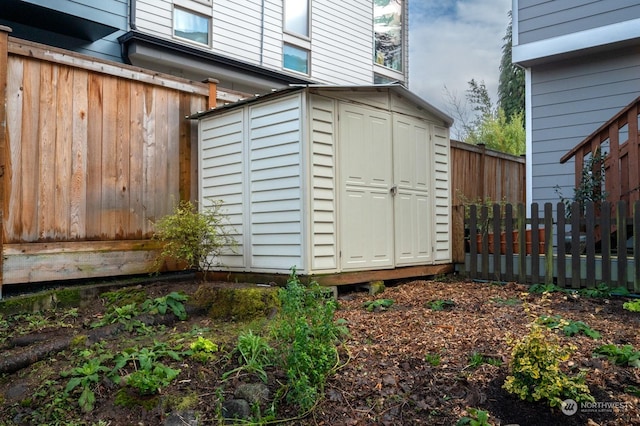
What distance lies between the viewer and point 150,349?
129 inches

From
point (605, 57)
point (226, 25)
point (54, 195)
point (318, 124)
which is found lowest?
point (54, 195)

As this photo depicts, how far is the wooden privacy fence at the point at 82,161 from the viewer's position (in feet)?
14.5

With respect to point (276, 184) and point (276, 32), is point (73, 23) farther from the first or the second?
point (276, 184)

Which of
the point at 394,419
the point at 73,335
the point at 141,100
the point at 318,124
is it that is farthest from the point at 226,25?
the point at 394,419

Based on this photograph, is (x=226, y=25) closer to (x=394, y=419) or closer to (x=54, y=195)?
(x=54, y=195)

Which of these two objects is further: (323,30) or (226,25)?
(323,30)

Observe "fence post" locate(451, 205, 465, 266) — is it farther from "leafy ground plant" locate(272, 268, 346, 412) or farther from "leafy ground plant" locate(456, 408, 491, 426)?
"leafy ground plant" locate(456, 408, 491, 426)

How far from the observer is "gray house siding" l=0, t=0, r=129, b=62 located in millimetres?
7012

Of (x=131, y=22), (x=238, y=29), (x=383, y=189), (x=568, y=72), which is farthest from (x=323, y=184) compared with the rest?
(x=238, y=29)

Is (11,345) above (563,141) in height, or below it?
below

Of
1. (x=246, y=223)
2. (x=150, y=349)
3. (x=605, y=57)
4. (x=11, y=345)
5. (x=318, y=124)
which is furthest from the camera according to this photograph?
(x=605, y=57)

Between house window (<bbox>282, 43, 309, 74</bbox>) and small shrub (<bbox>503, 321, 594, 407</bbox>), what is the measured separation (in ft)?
31.3

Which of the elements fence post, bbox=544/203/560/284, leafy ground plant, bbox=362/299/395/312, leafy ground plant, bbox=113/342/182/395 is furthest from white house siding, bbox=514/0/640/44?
leafy ground plant, bbox=113/342/182/395

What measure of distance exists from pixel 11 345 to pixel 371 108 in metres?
4.11
